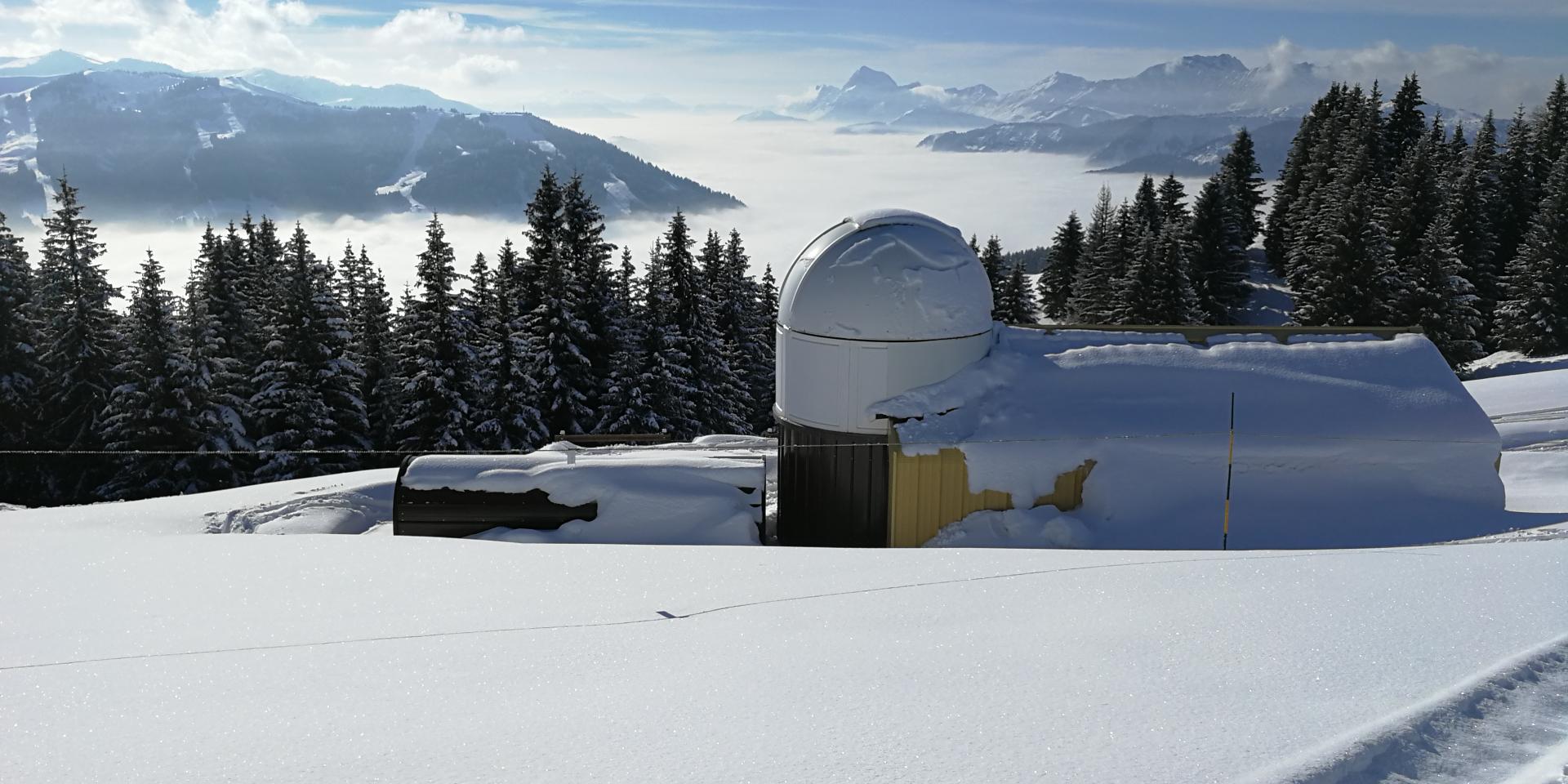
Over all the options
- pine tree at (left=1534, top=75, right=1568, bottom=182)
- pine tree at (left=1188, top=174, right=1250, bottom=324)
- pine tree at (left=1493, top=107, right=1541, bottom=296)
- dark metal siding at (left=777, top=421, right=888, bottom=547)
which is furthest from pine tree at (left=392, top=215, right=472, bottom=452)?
pine tree at (left=1534, top=75, right=1568, bottom=182)

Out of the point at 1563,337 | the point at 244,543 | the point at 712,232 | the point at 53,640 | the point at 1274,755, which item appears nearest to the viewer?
the point at 1274,755

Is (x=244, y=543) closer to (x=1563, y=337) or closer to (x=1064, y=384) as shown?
(x=1064, y=384)

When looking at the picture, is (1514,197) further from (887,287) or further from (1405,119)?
(887,287)

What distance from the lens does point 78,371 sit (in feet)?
106

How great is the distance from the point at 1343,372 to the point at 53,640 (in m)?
15.5

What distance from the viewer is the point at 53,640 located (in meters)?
6.52

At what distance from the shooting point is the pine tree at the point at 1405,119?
5300 cm

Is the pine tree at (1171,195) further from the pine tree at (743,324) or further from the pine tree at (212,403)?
the pine tree at (212,403)

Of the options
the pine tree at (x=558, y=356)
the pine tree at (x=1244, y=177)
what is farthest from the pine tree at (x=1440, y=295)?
the pine tree at (x=558, y=356)

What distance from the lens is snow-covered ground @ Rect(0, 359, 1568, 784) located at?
13.3 feet

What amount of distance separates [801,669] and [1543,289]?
43.9 m

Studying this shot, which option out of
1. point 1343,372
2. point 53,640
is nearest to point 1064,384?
point 1343,372

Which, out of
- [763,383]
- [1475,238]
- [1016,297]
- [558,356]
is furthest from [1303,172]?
[558,356]

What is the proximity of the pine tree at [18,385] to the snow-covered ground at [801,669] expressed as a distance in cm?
2778
